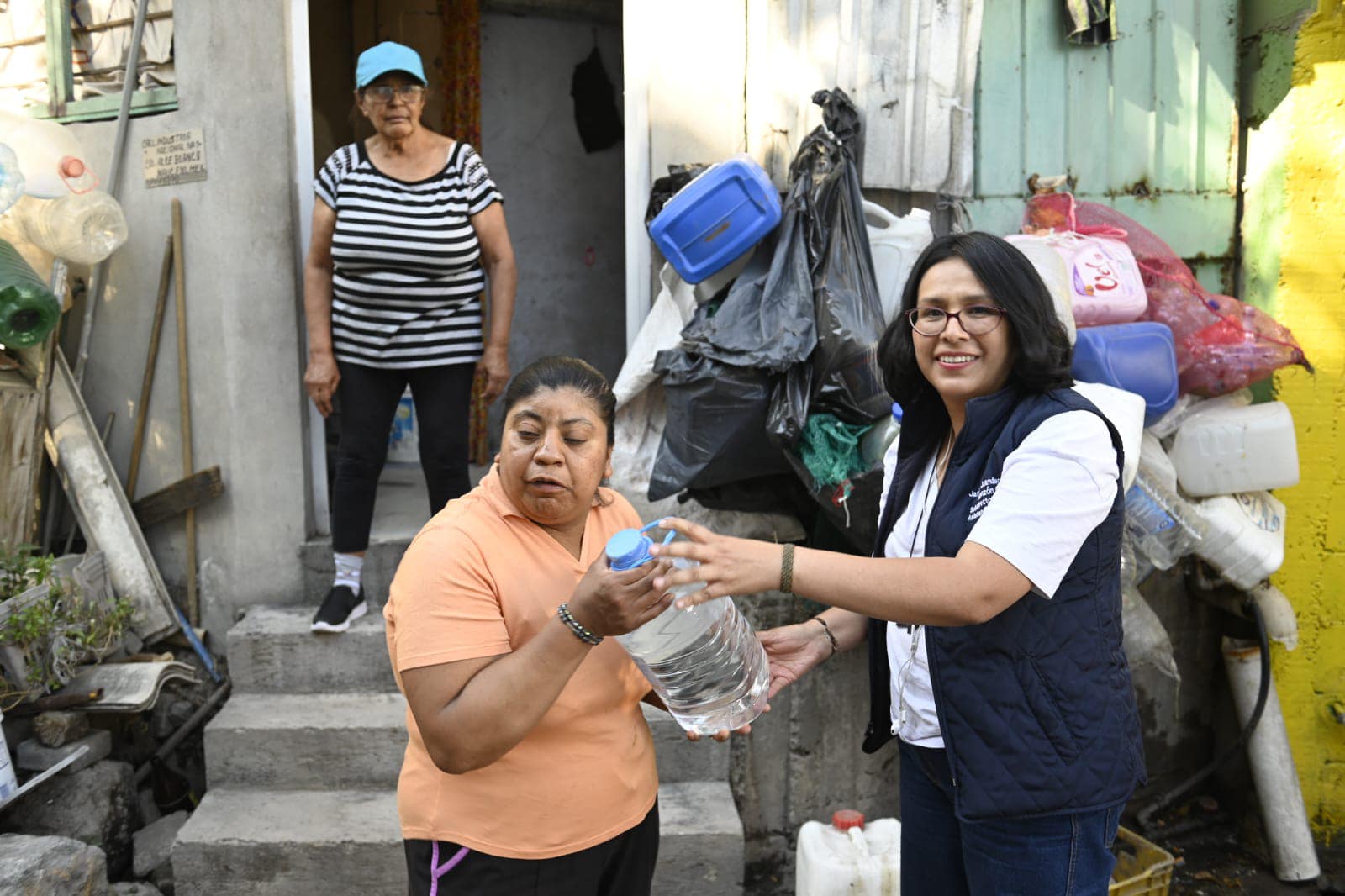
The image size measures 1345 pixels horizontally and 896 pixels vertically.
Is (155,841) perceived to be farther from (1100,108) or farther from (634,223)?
(1100,108)

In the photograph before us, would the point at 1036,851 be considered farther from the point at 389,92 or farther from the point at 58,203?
the point at 58,203

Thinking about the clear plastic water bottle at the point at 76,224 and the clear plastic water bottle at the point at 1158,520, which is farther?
the clear plastic water bottle at the point at 76,224

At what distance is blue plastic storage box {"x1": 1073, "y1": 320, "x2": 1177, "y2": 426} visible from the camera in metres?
3.44

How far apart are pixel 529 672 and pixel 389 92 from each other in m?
2.71

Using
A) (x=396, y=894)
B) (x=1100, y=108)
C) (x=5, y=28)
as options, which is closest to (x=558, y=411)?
(x=396, y=894)

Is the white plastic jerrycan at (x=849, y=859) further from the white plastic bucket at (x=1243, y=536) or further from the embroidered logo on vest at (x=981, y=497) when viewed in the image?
the white plastic bucket at (x=1243, y=536)

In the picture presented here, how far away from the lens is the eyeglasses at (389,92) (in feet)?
11.9

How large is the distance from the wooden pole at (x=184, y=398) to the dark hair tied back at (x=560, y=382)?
297cm

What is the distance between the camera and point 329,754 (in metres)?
3.73

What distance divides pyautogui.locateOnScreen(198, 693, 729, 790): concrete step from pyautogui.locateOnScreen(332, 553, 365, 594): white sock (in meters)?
0.54

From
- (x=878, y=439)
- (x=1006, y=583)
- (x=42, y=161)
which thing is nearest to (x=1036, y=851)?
(x=1006, y=583)

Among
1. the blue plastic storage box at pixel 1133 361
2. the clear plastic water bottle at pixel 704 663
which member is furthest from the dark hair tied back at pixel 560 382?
the blue plastic storage box at pixel 1133 361

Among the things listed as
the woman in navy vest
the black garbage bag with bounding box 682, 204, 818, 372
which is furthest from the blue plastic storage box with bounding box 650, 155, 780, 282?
the woman in navy vest

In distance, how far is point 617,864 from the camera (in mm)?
1883
